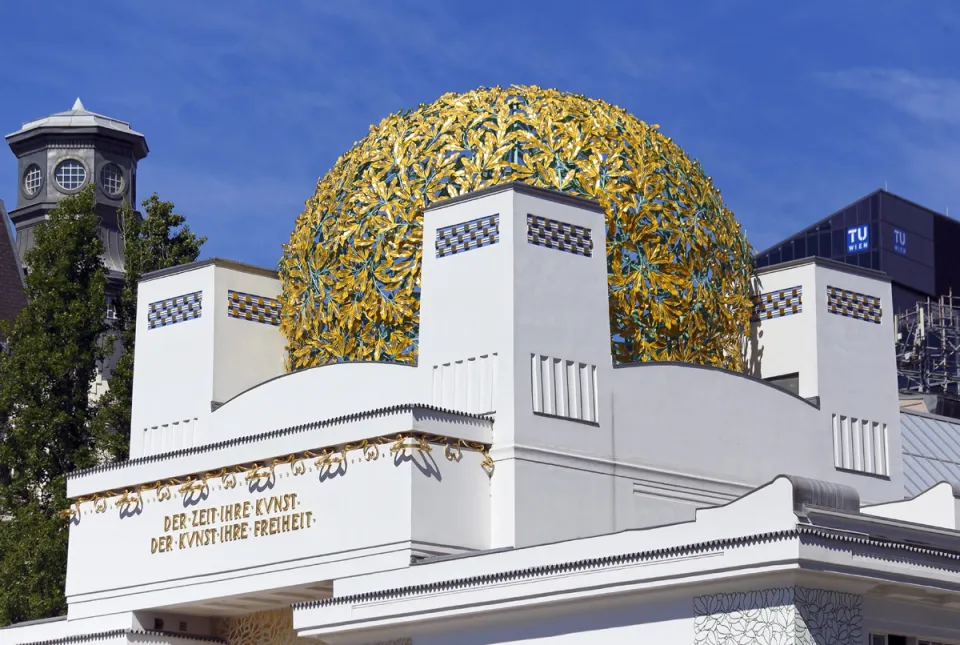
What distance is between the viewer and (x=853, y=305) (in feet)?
78.5

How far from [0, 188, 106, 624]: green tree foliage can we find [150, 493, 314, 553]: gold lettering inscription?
25.0 feet

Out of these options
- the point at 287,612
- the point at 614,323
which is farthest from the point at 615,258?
the point at 287,612

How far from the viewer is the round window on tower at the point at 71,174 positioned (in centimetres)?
5178

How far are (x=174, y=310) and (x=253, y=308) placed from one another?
101 centimetres

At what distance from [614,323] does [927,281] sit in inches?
1730

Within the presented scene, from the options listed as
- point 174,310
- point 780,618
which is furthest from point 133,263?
point 780,618

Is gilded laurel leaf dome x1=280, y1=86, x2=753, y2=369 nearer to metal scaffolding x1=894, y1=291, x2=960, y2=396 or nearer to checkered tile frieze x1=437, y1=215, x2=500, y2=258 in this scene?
checkered tile frieze x1=437, y1=215, x2=500, y2=258

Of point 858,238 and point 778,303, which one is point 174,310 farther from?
point 858,238

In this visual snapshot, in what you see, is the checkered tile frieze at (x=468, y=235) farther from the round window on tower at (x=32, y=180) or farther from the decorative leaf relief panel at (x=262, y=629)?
the round window on tower at (x=32, y=180)

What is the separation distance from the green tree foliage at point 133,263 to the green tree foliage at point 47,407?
1.58ft

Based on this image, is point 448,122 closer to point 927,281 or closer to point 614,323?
point 614,323

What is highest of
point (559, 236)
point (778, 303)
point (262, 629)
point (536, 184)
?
point (536, 184)

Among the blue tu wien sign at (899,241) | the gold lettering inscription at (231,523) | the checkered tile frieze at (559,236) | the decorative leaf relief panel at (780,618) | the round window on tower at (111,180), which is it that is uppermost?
the blue tu wien sign at (899,241)

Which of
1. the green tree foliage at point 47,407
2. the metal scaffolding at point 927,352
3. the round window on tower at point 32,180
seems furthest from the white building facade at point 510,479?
the round window on tower at point 32,180
